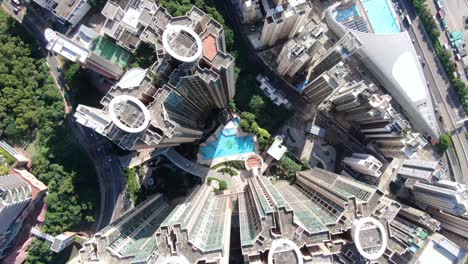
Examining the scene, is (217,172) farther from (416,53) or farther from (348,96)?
(416,53)

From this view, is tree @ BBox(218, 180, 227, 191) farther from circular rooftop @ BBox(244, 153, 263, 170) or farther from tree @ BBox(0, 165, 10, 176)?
tree @ BBox(0, 165, 10, 176)

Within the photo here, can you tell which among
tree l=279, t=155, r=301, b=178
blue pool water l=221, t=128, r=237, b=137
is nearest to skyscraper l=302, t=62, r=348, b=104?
tree l=279, t=155, r=301, b=178

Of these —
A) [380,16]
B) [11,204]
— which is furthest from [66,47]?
[380,16]

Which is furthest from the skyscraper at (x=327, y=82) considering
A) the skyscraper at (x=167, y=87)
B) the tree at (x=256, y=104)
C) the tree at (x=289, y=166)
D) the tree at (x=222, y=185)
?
the tree at (x=222, y=185)

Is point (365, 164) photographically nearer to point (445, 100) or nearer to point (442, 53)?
point (445, 100)

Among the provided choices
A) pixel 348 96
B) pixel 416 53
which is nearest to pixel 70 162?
pixel 348 96

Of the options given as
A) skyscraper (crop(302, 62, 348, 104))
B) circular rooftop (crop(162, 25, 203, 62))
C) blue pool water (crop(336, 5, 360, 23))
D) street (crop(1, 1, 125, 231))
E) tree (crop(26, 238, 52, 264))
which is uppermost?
blue pool water (crop(336, 5, 360, 23))

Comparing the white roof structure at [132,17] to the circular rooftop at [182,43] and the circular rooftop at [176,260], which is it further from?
the circular rooftop at [176,260]
